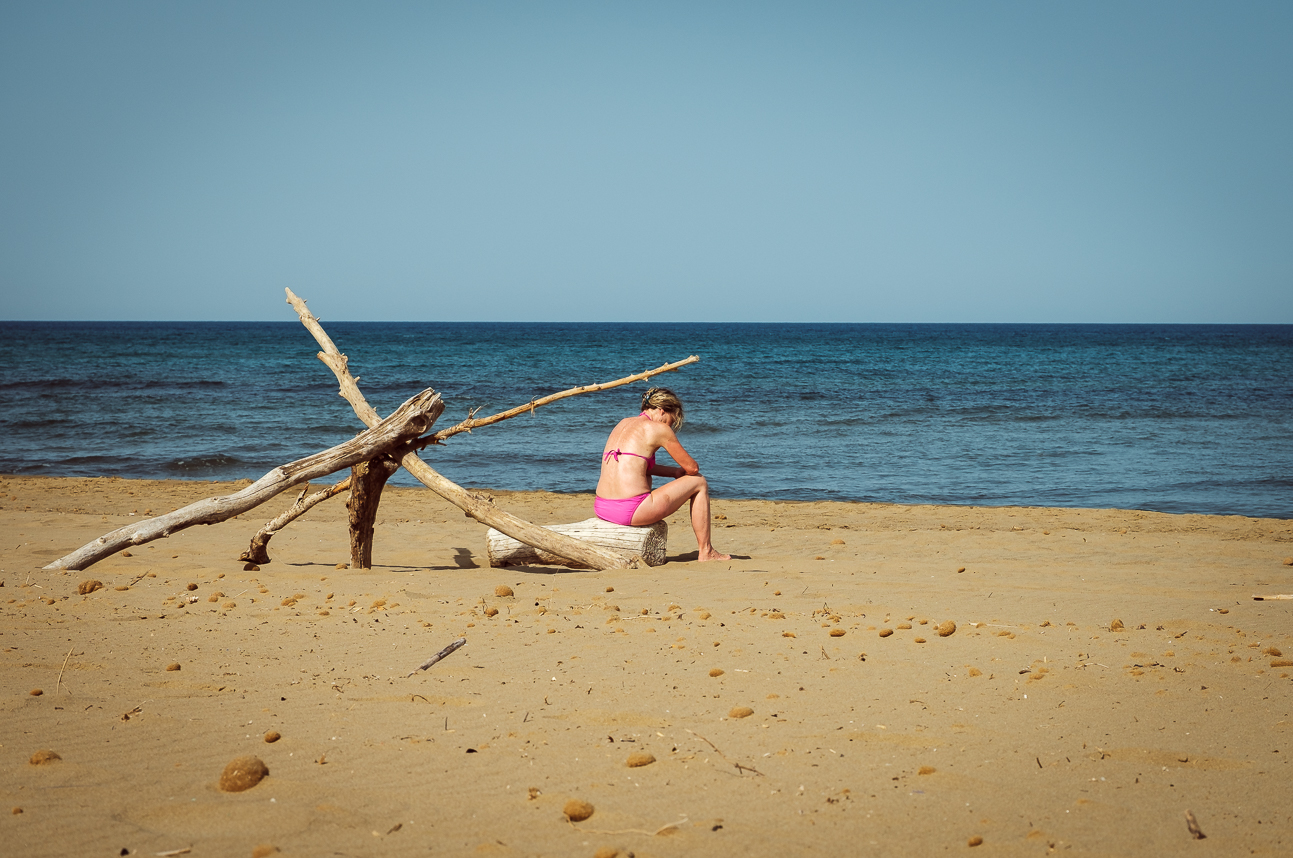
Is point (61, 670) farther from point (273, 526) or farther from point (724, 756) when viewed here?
point (724, 756)

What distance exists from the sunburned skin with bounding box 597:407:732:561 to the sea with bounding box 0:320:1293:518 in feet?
4.63

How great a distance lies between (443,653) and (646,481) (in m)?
2.85

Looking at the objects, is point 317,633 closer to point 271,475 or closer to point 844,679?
point 271,475

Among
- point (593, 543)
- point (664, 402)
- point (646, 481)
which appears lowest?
point (593, 543)

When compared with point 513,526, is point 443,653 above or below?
below

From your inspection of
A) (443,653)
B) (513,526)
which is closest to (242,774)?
(443,653)

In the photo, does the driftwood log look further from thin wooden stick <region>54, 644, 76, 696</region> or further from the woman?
thin wooden stick <region>54, 644, 76, 696</region>

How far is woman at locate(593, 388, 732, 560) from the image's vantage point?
6.71 metres

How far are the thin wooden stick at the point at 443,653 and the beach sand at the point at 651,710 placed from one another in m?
0.05

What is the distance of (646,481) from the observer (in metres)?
6.83

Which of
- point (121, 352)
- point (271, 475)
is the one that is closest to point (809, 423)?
point (271, 475)

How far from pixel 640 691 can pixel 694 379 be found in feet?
92.3

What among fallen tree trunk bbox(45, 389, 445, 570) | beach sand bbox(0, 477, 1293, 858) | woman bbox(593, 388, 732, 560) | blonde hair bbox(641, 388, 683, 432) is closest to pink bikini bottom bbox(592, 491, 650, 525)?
woman bbox(593, 388, 732, 560)

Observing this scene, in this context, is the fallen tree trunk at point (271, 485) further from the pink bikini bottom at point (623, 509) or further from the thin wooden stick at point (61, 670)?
the thin wooden stick at point (61, 670)
